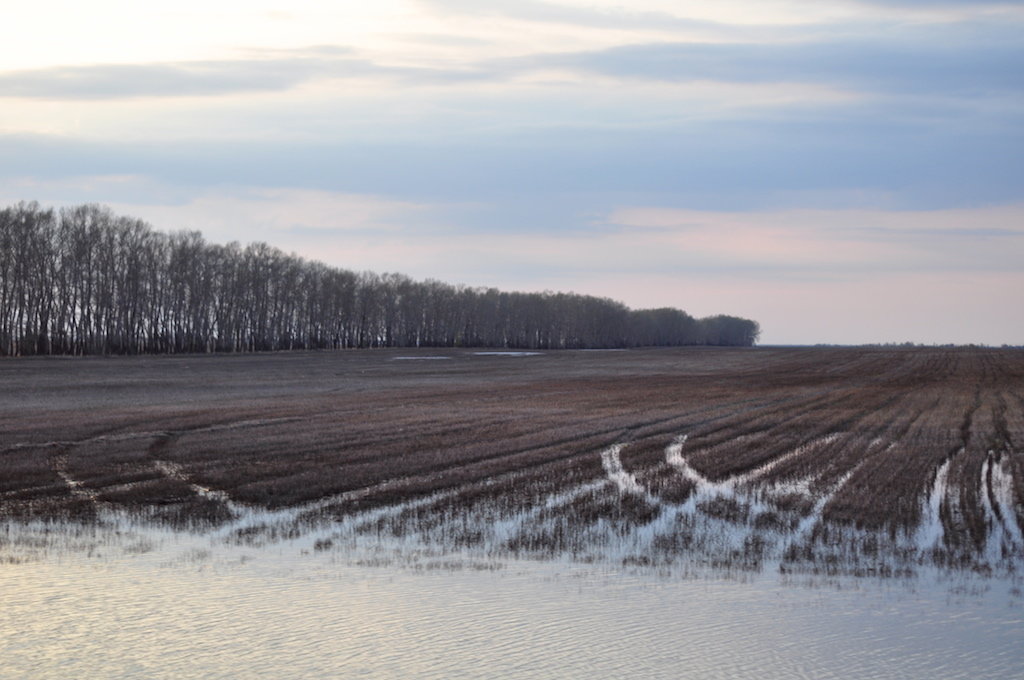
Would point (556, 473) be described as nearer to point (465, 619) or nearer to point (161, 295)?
point (465, 619)

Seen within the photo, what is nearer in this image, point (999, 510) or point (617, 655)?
point (617, 655)

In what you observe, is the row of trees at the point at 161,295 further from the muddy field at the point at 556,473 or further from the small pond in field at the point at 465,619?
the small pond in field at the point at 465,619

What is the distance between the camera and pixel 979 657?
9.48 m

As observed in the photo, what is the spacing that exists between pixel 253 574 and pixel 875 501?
1054 cm

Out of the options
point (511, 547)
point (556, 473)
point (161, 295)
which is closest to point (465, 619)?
point (511, 547)

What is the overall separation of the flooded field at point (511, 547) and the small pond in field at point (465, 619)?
0.04 meters

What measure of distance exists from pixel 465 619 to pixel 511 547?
3.55 meters

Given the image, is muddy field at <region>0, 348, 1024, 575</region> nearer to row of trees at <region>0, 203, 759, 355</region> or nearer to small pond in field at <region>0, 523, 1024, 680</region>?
small pond in field at <region>0, 523, 1024, 680</region>

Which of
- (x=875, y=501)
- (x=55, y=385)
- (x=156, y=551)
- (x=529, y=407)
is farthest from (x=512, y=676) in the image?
(x=55, y=385)

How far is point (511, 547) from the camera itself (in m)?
14.1

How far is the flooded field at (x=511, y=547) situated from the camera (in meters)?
9.66

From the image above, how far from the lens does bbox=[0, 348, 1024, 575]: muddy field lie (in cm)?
1472

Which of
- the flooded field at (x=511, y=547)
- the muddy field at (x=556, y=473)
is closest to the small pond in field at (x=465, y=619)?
the flooded field at (x=511, y=547)

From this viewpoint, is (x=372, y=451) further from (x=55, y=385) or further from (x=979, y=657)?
(x=55, y=385)
